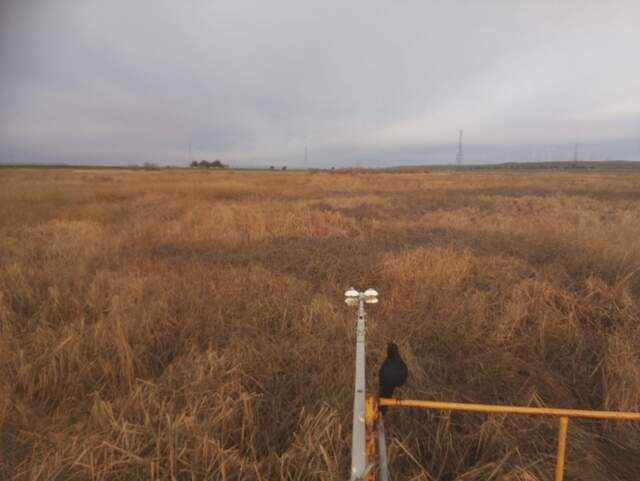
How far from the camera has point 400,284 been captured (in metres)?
4.28

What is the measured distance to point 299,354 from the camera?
279 cm

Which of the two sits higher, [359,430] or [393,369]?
[393,369]

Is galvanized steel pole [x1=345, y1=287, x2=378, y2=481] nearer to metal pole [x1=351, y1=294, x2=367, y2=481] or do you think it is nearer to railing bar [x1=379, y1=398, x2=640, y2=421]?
metal pole [x1=351, y1=294, x2=367, y2=481]

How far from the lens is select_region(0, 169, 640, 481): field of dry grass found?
1924mm

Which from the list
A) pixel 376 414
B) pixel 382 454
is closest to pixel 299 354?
pixel 376 414

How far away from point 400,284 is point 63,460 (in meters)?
3.67

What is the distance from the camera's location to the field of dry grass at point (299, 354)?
6.31 ft

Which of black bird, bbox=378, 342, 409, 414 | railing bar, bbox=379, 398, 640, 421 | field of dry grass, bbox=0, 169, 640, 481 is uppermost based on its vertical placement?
black bird, bbox=378, 342, 409, 414

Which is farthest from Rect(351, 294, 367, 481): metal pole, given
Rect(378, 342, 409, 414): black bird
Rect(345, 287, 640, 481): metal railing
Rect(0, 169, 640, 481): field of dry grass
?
Rect(0, 169, 640, 481): field of dry grass

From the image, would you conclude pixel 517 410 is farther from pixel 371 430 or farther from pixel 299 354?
pixel 299 354

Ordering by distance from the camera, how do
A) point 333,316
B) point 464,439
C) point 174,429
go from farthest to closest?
point 333,316 < point 464,439 < point 174,429

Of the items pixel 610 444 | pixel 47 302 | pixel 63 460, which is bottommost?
pixel 610 444

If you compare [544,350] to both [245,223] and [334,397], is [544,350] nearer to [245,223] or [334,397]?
[334,397]

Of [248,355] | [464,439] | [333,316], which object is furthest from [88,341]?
[464,439]
